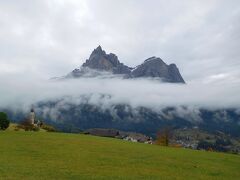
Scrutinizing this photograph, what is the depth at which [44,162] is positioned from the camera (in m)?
44.2

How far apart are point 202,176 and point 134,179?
10209 mm

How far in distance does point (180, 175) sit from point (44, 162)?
48.3ft

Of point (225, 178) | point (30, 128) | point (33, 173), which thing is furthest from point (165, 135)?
point (33, 173)

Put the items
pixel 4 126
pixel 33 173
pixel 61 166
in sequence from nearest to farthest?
pixel 33 173 < pixel 61 166 < pixel 4 126

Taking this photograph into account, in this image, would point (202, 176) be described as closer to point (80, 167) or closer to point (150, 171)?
point (150, 171)

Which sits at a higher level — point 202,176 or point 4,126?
point 4,126

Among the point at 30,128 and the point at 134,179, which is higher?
the point at 30,128

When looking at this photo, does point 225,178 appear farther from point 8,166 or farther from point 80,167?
point 8,166

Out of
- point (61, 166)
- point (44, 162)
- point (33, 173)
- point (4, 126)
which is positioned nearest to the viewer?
point (33, 173)

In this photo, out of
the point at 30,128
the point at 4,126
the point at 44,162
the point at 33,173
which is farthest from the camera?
the point at 30,128

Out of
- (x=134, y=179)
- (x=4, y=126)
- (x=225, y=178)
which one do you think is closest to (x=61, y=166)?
(x=134, y=179)

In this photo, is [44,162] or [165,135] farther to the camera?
[165,135]

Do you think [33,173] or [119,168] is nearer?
[33,173]

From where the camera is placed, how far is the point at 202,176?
4269cm
